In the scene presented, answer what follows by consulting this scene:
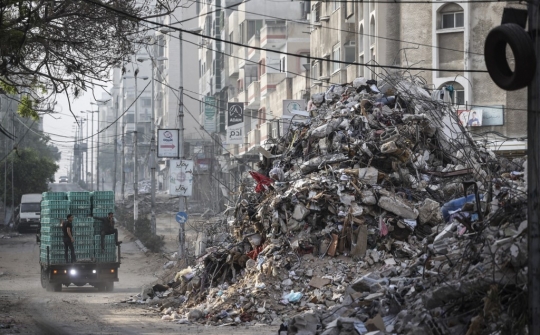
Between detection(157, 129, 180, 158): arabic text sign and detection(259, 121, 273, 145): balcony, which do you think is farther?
detection(259, 121, 273, 145): balcony

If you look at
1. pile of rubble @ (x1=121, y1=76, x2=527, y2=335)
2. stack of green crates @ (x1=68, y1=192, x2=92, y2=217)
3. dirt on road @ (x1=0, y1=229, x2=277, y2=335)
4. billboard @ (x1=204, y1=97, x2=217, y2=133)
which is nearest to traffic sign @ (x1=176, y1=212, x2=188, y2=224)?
dirt on road @ (x1=0, y1=229, x2=277, y2=335)

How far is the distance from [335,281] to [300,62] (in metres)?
40.2

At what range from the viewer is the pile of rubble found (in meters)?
13.4

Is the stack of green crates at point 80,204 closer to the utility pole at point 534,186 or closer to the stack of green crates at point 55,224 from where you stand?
the stack of green crates at point 55,224

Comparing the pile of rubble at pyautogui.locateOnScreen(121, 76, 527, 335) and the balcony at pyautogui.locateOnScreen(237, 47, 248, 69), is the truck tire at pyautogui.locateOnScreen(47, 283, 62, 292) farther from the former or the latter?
the balcony at pyautogui.locateOnScreen(237, 47, 248, 69)

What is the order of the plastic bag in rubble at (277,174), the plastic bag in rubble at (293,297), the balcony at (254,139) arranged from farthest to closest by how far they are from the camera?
1. the balcony at (254,139)
2. the plastic bag in rubble at (277,174)
3. the plastic bag in rubble at (293,297)

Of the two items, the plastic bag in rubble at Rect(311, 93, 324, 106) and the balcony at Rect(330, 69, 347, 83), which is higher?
the balcony at Rect(330, 69, 347, 83)

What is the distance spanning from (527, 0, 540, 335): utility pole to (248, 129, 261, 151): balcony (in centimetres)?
4634

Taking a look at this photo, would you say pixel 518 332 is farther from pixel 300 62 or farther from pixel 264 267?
pixel 300 62

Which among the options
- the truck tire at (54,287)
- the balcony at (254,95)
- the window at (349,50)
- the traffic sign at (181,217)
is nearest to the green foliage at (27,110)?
the truck tire at (54,287)

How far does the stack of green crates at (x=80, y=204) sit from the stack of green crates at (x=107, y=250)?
884 mm

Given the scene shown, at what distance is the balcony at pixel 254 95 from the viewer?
6148 cm

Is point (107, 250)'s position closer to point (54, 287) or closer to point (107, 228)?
point (107, 228)

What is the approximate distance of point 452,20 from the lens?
36.8 meters
